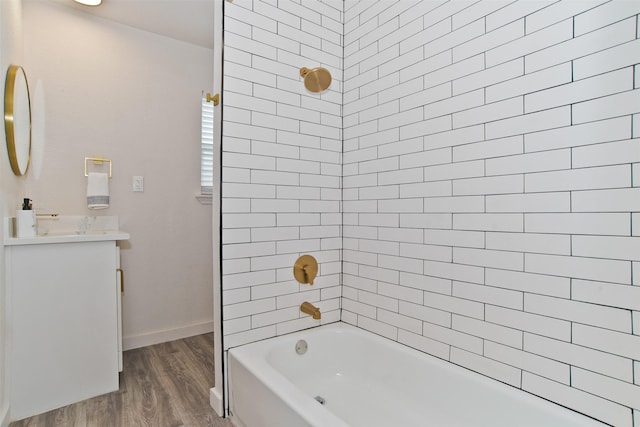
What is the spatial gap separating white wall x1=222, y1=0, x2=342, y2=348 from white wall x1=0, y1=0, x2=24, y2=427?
109 centimetres

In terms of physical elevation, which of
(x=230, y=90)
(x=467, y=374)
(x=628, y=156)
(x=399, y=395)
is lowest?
(x=399, y=395)

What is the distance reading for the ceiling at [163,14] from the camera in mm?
2350

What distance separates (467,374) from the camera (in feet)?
4.59

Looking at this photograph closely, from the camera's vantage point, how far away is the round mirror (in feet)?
5.90

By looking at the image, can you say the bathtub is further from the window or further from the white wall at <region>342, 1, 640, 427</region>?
the window

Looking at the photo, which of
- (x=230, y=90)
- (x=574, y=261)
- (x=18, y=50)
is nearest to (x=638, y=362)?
(x=574, y=261)

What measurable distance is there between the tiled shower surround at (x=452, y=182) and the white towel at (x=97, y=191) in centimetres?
129

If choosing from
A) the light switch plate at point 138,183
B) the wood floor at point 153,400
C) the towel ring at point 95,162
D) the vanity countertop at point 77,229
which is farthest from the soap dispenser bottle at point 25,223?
the wood floor at point 153,400

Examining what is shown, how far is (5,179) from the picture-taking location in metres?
1.77

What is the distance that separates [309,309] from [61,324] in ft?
4.55

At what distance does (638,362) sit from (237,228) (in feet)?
5.28

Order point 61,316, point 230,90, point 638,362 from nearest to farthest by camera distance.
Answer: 1. point 638,362
2. point 230,90
3. point 61,316

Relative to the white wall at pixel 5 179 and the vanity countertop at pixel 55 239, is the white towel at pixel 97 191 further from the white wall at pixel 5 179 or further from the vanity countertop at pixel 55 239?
the vanity countertop at pixel 55 239

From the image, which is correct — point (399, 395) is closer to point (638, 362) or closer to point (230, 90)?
point (638, 362)
